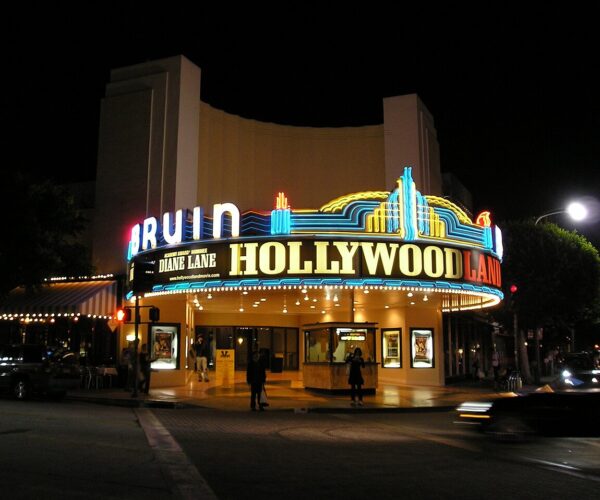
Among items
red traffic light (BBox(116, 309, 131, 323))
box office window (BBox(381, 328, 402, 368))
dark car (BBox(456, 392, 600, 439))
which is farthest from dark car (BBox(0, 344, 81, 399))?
box office window (BBox(381, 328, 402, 368))

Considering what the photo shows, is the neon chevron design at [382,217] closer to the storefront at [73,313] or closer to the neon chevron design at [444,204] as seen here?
the neon chevron design at [444,204]

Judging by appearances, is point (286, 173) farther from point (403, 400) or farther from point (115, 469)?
point (115, 469)

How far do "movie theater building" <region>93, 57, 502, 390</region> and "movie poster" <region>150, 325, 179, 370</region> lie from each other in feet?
0.18

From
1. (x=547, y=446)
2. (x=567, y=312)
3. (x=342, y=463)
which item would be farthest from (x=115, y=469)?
(x=567, y=312)

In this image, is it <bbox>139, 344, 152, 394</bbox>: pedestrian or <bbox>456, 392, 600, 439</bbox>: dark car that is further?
<bbox>139, 344, 152, 394</bbox>: pedestrian

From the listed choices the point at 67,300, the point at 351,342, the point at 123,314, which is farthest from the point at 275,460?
the point at 67,300

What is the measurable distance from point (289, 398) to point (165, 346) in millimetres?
7009

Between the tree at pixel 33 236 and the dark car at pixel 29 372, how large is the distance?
6.13 metres

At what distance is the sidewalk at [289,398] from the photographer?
19703 mm

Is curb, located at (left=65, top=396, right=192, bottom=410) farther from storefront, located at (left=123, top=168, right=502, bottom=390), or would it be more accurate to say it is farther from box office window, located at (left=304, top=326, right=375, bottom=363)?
box office window, located at (left=304, top=326, right=375, bottom=363)

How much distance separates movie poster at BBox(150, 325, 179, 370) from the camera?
26.8m

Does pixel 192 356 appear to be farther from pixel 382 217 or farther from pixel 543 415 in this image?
pixel 543 415

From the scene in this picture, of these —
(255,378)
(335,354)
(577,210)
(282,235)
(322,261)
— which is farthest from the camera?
(335,354)

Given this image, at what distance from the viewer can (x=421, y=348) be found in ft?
100
